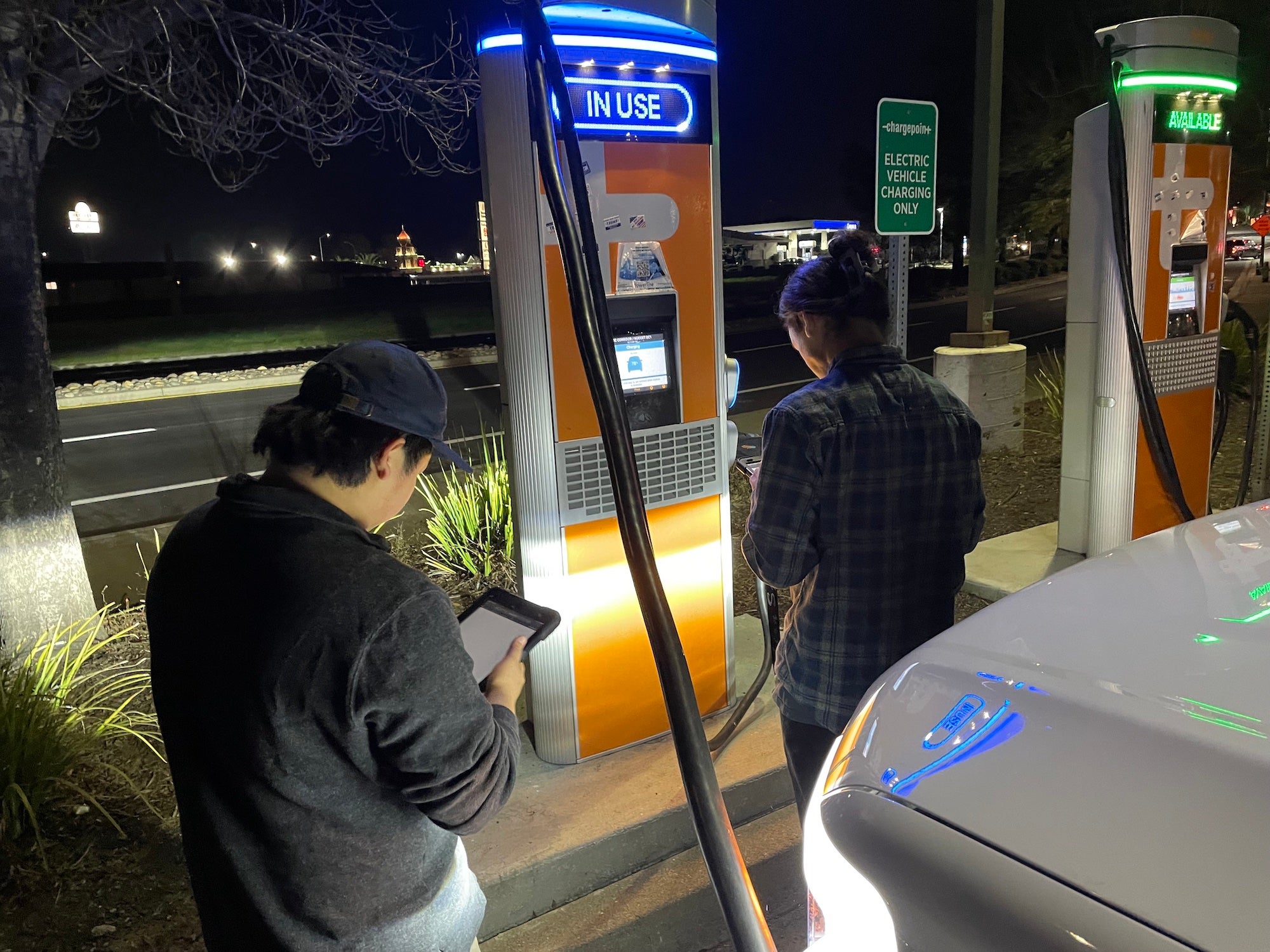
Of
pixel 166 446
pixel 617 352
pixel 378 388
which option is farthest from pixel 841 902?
pixel 166 446

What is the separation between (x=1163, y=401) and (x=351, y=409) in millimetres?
5472

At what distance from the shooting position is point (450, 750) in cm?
156

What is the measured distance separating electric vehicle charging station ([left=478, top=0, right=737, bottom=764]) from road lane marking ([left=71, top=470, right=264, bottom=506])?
654cm

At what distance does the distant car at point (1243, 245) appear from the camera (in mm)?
44106

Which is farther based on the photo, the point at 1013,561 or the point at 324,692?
the point at 1013,561

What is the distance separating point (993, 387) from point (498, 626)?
305 inches

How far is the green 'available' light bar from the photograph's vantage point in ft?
17.1

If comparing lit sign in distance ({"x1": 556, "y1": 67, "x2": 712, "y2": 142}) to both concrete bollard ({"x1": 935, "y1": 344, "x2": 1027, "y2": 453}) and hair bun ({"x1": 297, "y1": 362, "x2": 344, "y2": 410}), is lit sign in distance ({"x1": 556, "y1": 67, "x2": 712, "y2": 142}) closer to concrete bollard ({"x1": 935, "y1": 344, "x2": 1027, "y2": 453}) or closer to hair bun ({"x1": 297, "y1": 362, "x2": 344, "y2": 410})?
hair bun ({"x1": 297, "y1": 362, "x2": 344, "y2": 410})

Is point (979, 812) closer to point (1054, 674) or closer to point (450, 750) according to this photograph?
point (1054, 674)

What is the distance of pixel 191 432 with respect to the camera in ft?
43.7

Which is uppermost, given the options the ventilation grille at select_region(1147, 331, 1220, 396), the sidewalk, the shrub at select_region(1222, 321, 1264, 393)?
the ventilation grille at select_region(1147, 331, 1220, 396)

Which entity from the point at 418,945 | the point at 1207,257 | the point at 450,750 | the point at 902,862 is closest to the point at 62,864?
the point at 418,945

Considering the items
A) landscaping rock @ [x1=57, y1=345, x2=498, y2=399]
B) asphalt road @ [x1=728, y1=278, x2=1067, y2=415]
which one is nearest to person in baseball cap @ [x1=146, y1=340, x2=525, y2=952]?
asphalt road @ [x1=728, y1=278, x2=1067, y2=415]

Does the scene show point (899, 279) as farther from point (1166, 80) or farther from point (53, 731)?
point (53, 731)
